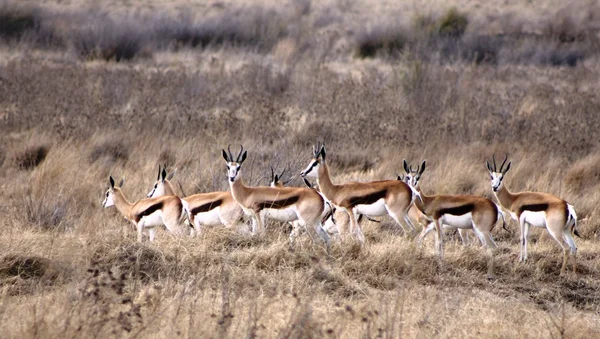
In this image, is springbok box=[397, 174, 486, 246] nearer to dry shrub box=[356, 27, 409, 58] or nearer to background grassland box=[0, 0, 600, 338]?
background grassland box=[0, 0, 600, 338]

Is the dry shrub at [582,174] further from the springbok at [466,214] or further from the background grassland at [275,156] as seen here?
the springbok at [466,214]

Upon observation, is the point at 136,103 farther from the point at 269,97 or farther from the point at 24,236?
the point at 24,236

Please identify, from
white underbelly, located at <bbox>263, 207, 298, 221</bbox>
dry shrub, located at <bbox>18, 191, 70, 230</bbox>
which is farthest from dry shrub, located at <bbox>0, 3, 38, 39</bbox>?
white underbelly, located at <bbox>263, 207, 298, 221</bbox>

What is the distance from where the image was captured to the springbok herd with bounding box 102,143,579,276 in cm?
978

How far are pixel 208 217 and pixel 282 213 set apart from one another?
95 centimetres

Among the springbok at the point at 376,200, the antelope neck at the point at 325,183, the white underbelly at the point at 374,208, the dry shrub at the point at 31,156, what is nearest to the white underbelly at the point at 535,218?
the springbok at the point at 376,200

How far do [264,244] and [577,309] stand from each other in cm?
316

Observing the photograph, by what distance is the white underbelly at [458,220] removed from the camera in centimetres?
989

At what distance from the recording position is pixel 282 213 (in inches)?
385

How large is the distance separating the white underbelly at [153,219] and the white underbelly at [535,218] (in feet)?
13.6

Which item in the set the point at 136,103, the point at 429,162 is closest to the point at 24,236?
the point at 429,162

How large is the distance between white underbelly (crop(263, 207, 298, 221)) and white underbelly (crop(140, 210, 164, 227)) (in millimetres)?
1228

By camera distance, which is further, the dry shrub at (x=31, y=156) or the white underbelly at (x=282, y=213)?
the dry shrub at (x=31, y=156)

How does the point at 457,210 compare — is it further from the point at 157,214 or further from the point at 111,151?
the point at 111,151
